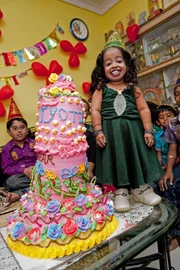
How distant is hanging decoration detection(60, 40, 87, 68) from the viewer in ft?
8.03

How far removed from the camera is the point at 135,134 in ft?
2.90

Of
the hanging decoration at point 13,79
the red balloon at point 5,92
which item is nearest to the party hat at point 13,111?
the red balloon at point 5,92

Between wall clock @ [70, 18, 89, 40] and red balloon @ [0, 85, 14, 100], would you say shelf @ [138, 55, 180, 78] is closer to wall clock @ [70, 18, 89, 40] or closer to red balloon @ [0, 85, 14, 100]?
wall clock @ [70, 18, 89, 40]

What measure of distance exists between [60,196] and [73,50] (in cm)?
224

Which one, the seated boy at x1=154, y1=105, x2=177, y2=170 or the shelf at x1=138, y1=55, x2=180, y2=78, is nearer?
the seated boy at x1=154, y1=105, x2=177, y2=170

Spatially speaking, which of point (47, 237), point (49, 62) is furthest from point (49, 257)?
point (49, 62)

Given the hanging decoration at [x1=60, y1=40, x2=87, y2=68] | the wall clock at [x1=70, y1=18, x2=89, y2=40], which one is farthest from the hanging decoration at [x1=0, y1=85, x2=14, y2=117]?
the wall clock at [x1=70, y1=18, x2=89, y2=40]

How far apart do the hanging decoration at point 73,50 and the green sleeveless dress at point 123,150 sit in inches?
68.7

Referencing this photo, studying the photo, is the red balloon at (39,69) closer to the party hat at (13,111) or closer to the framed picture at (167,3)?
the party hat at (13,111)

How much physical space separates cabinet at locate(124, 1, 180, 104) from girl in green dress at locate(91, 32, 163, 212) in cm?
135

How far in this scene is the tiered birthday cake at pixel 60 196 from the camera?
0.58m

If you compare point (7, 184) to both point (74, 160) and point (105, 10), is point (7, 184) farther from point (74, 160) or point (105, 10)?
point (105, 10)

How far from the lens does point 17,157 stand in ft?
5.55

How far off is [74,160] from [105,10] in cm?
278
